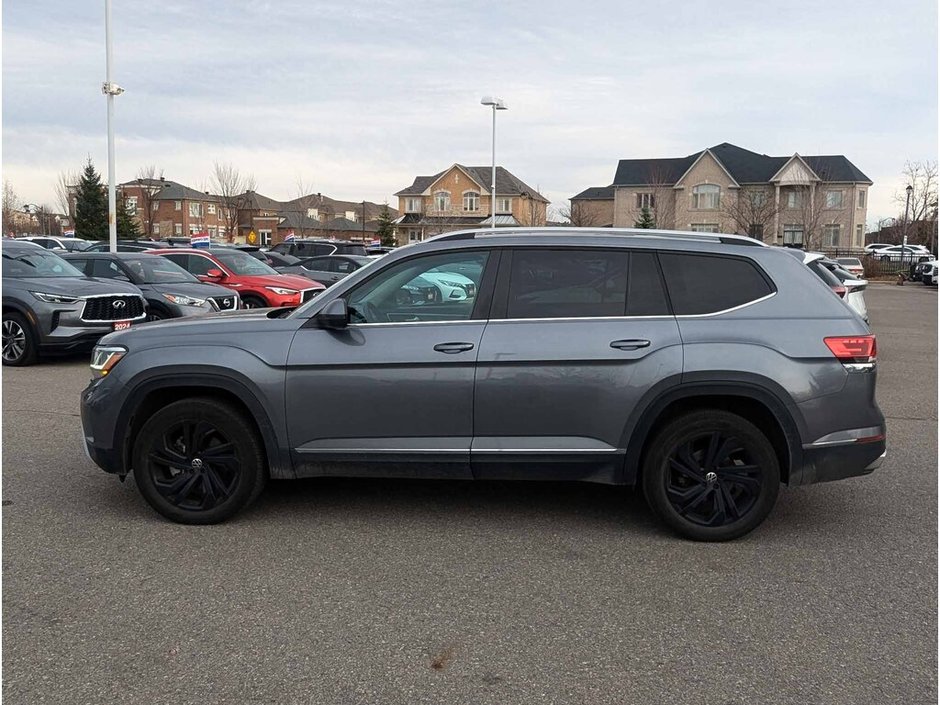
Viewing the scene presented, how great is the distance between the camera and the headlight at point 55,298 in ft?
37.2

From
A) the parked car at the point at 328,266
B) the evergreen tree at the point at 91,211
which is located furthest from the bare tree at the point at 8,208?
the parked car at the point at 328,266

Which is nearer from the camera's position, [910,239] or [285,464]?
[285,464]

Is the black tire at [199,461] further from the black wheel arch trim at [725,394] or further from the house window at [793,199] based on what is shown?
the house window at [793,199]

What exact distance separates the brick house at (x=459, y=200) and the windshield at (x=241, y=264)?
55.7m

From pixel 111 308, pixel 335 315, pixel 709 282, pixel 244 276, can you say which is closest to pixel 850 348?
pixel 709 282

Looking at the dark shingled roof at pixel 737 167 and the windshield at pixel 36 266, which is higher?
the dark shingled roof at pixel 737 167

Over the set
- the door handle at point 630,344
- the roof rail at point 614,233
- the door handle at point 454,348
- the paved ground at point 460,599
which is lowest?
the paved ground at point 460,599

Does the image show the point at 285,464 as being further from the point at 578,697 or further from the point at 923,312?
the point at 923,312

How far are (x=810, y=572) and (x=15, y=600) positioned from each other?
392 cm

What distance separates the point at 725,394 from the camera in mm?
4613

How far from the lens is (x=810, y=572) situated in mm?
4367

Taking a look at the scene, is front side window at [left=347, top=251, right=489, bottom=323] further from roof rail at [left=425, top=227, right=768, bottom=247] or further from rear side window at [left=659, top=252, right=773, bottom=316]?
rear side window at [left=659, top=252, right=773, bottom=316]

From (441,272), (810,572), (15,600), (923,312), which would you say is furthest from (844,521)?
(923,312)

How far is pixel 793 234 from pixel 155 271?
198 ft
